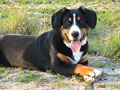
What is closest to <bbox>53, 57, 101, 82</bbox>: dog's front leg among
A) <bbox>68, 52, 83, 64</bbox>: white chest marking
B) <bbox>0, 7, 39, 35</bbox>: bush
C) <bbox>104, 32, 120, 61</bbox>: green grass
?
<bbox>68, 52, 83, 64</bbox>: white chest marking

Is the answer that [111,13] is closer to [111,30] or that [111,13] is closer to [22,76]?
[111,30]

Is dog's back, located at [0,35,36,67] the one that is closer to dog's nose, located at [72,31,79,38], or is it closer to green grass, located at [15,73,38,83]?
green grass, located at [15,73,38,83]

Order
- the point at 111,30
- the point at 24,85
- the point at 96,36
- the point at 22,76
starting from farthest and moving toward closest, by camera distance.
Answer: the point at 111,30 → the point at 96,36 → the point at 22,76 → the point at 24,85

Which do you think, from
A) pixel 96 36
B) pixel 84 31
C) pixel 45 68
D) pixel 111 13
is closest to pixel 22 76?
→ pixel 45 68

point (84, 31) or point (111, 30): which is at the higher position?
point (84, 31)

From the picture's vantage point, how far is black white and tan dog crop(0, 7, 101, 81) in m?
6.00

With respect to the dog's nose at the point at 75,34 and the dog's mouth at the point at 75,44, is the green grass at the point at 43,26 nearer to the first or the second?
the dog's mouth at the point at 75,44

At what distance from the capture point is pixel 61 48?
6.32m

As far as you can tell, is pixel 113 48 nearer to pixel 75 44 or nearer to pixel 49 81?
pixel 75 44

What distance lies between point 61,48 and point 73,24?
1.71 ft

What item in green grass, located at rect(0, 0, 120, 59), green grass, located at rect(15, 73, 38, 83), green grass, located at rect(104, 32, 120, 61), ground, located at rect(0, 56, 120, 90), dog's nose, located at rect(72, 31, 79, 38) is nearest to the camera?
ground, located at rect(0, 56, 120, 90)

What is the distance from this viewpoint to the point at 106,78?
5.99 m

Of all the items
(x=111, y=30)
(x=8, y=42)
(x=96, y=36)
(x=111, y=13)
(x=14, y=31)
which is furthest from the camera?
(x=111, y=13)

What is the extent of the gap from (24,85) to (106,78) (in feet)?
4.72
